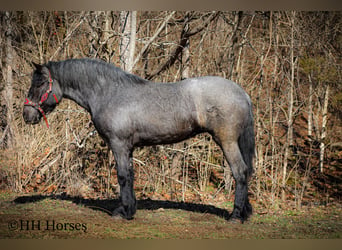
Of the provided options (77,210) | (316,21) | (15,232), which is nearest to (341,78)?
(316,21)

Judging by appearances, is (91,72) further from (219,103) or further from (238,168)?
(238,168)

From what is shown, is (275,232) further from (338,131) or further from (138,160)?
(338,131)

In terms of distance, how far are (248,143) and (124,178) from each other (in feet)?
5.14

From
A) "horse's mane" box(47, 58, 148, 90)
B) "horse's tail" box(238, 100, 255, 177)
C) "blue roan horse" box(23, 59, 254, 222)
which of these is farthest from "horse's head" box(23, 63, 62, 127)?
"horse's tail" box(238, 100, 255, 177)

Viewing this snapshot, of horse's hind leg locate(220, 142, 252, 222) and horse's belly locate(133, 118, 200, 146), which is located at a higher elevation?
horse's belly locate(133, 118, 200, 146)

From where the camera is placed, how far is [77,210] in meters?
5.13

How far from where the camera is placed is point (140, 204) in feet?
18.5

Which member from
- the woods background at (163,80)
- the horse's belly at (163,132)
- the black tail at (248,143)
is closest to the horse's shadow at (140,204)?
the woods background at (163,80)

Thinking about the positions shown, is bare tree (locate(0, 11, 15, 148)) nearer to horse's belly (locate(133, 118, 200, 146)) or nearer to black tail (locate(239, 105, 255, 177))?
horse's belly (locate(133, 118, 200, 146))

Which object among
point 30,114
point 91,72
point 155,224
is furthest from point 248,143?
point 30,114

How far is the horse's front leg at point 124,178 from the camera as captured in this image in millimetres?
4598

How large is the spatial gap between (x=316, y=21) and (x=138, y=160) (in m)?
3.75

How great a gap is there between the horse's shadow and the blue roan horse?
626 mm

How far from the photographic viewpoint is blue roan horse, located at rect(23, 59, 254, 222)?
4.52 m
